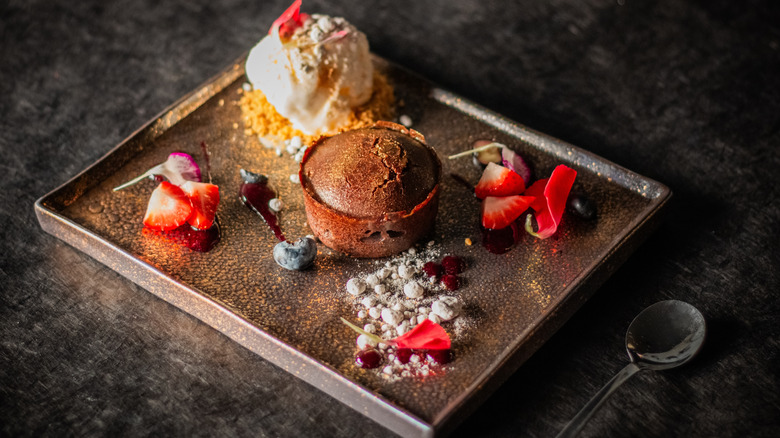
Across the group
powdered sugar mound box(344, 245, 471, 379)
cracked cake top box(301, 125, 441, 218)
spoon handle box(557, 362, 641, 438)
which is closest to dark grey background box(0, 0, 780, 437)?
spoon handle box(557, 362, 641, 438)

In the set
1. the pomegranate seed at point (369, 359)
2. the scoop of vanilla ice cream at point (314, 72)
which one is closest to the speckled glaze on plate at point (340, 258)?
the pomegranate seed at point (369, 359)

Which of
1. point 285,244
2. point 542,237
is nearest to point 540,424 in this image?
point 542,237

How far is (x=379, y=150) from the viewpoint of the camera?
93.6 inches

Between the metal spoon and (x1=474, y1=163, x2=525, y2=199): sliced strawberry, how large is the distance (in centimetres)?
55

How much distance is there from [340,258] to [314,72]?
65cm

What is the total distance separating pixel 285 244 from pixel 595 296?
93 centimetres

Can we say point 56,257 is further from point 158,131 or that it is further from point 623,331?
point 623,331

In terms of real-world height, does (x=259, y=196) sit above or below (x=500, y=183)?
below

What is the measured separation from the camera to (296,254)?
2.35 metres

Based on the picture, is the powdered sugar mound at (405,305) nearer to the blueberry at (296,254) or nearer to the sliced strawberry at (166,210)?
the blueberry at (296,254)

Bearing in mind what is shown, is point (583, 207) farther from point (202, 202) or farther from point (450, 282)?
point (202, 202)

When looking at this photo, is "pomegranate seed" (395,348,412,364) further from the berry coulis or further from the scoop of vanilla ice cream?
the scoop of vanilla ice cream

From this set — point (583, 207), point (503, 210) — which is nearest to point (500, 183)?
point (503, 210)

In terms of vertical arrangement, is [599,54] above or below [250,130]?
above
